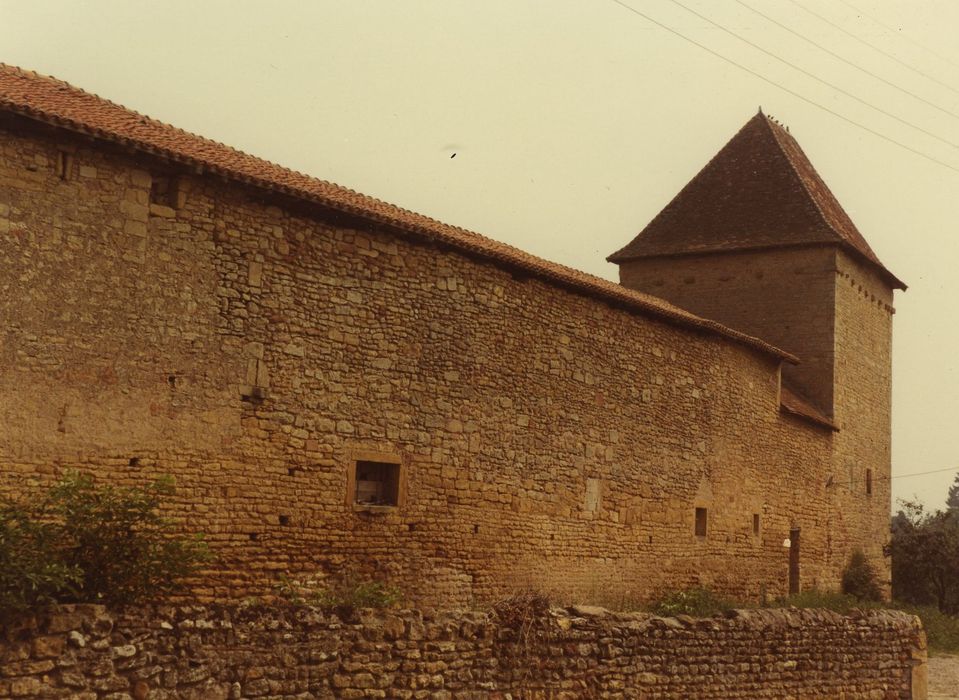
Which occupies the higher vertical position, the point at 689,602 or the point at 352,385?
the point at 352,385

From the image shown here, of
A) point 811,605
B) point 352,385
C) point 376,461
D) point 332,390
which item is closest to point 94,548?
point 332,390

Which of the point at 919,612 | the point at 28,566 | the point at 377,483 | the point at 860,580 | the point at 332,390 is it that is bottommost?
the point at 919,612

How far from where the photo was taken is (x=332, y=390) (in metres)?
13.0

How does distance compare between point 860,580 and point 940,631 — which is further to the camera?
point 860,580

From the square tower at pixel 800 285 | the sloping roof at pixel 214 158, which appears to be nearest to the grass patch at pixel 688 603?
the sloping roof at pixel 214 158

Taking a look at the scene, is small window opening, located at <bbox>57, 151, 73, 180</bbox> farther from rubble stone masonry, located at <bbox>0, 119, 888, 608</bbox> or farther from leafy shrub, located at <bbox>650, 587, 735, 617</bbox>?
leafy shrub, located at <bbox>650, 587, 735, 617</bbox>

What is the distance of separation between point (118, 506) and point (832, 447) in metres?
17.9

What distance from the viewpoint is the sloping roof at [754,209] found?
2583cm

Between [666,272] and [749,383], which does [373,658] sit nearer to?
[749,383]

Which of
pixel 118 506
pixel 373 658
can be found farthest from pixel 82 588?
pixel 373 658

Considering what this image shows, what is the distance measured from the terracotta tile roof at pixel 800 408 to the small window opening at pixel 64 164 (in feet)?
47.4

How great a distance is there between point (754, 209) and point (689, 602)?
1161 centimetres

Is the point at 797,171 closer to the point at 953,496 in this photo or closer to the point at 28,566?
the point at 28,566

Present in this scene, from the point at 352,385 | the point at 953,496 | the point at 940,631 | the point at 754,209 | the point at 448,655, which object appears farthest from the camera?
the point at 953,496
